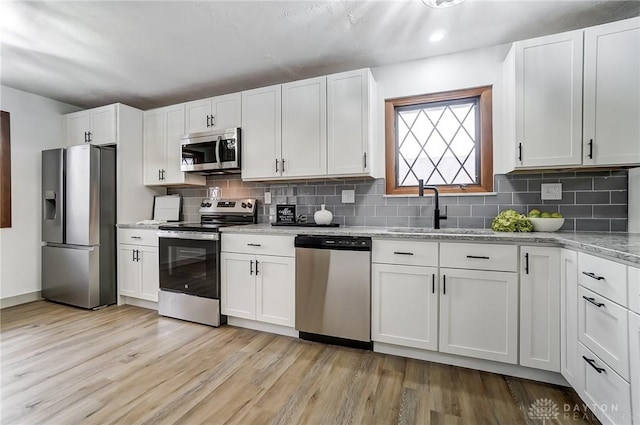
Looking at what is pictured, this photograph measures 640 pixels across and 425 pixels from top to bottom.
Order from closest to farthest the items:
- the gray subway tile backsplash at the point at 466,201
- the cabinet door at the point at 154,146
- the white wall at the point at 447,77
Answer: the gray subway tile backsplash at the point at 466,201
the white wall at the point at 447,77
the cabinet door at the point at 154,146

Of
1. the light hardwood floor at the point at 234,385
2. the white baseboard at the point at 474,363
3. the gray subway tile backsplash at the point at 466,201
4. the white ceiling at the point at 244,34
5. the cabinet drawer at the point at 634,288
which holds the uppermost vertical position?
the white ceiling at the point at 244,34

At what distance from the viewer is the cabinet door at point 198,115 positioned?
123 inches

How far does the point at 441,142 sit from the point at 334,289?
5.19ft

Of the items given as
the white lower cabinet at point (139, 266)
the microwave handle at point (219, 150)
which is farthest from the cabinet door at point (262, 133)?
the white lower cabinet at point (139, 266)

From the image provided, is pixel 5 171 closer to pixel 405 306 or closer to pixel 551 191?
pixel 405 306

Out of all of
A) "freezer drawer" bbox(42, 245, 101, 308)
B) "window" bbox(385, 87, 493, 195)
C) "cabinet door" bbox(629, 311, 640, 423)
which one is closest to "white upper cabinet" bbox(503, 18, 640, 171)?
"window" bbox(385, 87, 493, 195)

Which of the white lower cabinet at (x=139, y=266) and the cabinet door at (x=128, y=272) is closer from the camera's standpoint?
the white lower cabinet at (x=139, y=266)

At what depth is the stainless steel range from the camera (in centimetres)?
268

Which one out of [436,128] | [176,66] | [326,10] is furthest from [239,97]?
[436,128]

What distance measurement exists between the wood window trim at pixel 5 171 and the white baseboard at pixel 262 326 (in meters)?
2.73

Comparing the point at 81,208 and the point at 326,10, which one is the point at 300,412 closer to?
the point at 326,10

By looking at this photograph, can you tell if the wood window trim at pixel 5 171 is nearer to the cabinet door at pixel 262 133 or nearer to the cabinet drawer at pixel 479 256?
the cabinet door at pixel 262 133

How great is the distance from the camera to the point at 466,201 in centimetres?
246

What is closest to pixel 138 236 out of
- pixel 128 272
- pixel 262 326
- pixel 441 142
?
pixel 128 272
